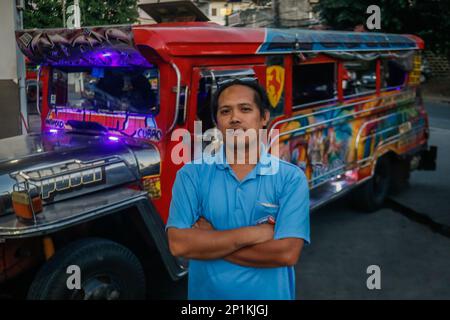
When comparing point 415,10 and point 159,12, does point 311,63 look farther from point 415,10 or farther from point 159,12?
point 415,10

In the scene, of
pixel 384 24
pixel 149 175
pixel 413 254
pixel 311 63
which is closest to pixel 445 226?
pixel 413 254

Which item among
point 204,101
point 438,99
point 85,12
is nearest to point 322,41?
point 204,101

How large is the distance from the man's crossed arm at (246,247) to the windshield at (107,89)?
1.99 meters

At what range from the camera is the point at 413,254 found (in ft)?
18.2

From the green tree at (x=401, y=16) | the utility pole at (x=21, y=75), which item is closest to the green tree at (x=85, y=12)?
the utility pole at (x=21, y=75)

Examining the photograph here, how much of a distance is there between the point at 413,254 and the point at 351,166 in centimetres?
128

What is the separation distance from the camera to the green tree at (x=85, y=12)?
433 inches

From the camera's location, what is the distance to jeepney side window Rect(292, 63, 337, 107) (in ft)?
17.6

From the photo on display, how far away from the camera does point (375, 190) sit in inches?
286

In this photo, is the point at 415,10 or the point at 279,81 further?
the point at 415,10

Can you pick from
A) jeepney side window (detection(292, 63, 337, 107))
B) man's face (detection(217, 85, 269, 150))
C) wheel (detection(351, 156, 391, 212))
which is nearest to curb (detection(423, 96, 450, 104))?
wheel (detection(351, 156, 391, 212))

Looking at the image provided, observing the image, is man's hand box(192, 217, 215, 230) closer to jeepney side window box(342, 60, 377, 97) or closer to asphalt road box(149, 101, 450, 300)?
asphalt road box(149, 101, 450, 300)

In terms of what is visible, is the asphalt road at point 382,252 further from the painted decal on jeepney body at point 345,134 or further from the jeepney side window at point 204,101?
the jeepney side window at point 204,101

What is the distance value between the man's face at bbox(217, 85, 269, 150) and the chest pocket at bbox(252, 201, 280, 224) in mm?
304
